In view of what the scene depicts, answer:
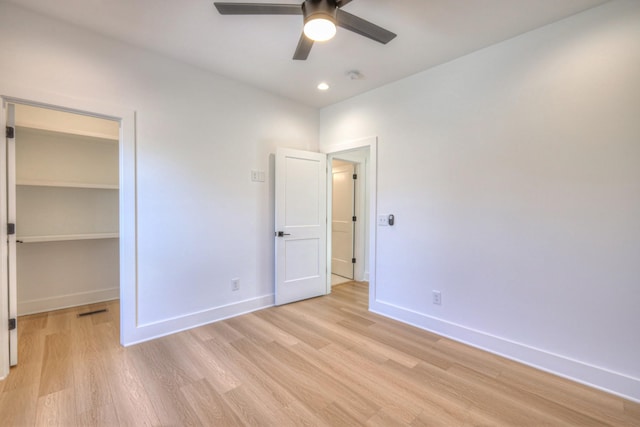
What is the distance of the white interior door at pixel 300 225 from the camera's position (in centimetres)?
355

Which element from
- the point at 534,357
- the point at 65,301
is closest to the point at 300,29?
the point at 534,357

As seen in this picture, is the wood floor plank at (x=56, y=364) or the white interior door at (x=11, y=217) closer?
the wood floor plank at (x=56, y=364)

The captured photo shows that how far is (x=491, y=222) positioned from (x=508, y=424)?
1.48 meters

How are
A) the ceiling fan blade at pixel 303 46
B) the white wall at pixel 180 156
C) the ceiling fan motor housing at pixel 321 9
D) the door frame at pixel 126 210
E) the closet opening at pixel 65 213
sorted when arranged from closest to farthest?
the ceiling fan motor housing at pixel 321 9 < the ceiling fan blade at pixel 303 46 < the white wall at pixel 180 156 < the door frame at pixel 126 210 < the closet opening at pixel 65 213

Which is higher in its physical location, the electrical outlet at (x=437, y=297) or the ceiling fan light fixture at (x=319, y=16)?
the ceiling fan light fixture at (x=319, y=16)

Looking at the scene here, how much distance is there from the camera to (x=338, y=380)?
207 cm

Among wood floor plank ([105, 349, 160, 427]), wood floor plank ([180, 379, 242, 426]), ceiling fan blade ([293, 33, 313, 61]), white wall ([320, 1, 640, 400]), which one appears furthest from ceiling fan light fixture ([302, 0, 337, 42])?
wood floor plank ([105, 349, 160, 427])

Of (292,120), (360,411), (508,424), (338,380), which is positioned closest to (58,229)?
(292,120)

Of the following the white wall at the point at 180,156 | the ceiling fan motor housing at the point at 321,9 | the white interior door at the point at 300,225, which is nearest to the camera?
the ceiling fan motor housing at the point at 321,9

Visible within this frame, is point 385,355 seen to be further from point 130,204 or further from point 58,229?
point 58,229

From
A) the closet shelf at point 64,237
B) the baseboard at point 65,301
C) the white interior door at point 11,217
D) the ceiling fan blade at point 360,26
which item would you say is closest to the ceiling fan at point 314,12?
the ceiling fan blade at point 360,26

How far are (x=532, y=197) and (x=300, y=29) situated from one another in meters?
2.28

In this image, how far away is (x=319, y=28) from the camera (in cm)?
171

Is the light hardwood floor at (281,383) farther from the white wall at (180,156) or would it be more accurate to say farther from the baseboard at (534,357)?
the white wall at (180,156)
